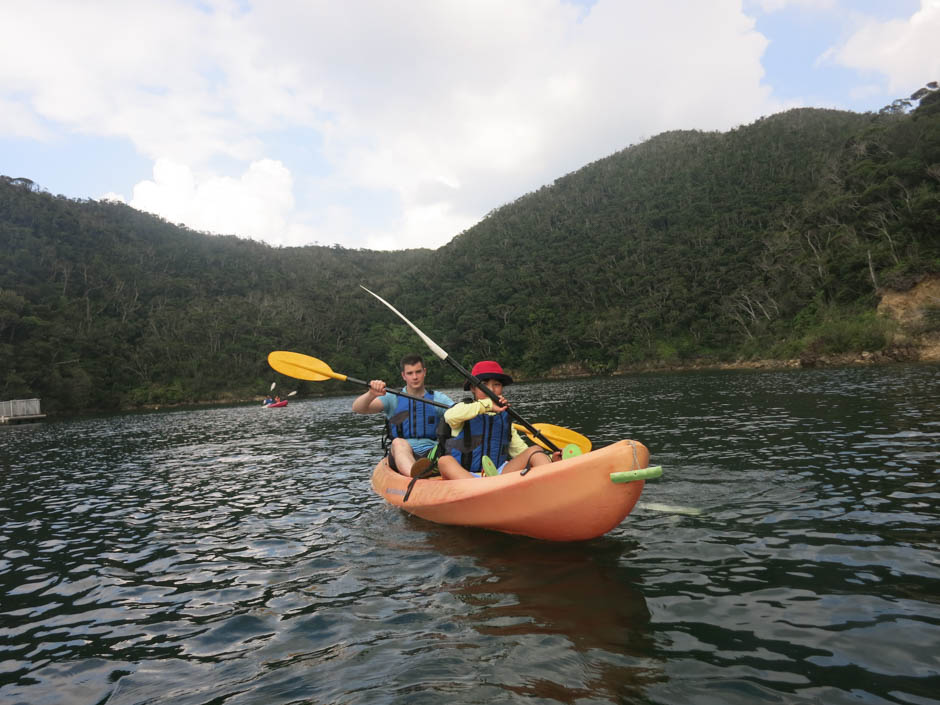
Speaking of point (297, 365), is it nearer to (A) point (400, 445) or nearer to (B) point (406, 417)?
(B) point (406, 417)

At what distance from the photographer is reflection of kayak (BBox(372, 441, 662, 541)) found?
13.9 feet

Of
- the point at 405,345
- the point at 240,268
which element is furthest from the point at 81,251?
the point at 405,345

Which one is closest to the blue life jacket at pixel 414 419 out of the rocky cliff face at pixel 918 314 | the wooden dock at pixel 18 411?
the rocky cliff face at pixel 918 314

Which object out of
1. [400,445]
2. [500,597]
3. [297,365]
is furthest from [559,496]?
[297,365]

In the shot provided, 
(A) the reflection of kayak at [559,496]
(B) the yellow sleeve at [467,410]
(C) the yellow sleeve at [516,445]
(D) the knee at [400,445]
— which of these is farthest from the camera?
(D) the knee at [400,445]

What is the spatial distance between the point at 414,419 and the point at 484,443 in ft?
5.12

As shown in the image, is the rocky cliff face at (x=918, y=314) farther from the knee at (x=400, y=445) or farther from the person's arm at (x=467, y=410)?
the person's arm at (x=467, y=410)

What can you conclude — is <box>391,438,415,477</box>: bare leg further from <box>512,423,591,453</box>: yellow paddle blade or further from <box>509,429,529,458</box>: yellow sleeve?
<box>512,423,591,453</box>: yellow paddle blade

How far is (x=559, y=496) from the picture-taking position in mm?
4496

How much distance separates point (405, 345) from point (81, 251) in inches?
2032

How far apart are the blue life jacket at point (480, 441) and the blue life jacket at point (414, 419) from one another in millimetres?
1242

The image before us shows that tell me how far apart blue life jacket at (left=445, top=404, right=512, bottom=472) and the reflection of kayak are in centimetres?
45

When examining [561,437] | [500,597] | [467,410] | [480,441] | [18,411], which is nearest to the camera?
[500,597]

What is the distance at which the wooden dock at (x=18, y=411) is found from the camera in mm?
36719
